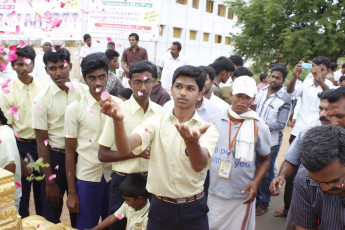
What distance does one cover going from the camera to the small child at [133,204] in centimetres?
271

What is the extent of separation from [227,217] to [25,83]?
8.13ft

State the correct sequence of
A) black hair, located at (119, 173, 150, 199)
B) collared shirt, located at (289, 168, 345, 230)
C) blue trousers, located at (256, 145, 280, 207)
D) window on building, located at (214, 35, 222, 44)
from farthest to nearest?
window on building, located at (214, 35, 222, 44)
blue trousers, located at (256, 145, 280, 207)
black hair, located at (119, 173, 150, 199)
collared shirt, located at (289, 168, 345, 230)

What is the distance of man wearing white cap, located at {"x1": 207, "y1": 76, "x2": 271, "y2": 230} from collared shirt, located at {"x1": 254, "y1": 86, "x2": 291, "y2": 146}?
148 centimetres

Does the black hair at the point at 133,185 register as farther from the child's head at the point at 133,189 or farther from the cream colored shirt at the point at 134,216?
the cream colored shirt at the point at 134,216

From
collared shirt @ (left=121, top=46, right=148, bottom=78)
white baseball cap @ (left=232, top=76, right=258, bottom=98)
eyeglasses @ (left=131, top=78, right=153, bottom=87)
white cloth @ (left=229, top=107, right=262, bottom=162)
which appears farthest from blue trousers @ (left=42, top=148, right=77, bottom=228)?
collared shirt @ (left=121, top=46, right=148, bottom=78)

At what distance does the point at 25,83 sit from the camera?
3545 millimetres

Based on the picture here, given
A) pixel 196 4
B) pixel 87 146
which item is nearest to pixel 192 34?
pixel 196 4

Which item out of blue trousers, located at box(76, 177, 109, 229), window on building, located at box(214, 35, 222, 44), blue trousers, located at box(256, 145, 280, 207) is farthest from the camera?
window on building, located at box(214, 35, 222, 44)

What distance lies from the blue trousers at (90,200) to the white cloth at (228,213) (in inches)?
39.6

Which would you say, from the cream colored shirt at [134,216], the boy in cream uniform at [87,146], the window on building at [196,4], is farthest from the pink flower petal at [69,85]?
the window on building at [196,4]

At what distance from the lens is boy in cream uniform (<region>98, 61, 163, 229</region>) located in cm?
260

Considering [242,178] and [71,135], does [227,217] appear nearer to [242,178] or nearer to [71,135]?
[242,178]

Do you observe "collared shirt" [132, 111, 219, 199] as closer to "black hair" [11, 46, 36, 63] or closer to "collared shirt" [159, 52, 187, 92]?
"black hair" [11, 46, 36, 63]

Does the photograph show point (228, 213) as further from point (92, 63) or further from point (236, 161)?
point (92, 63)
